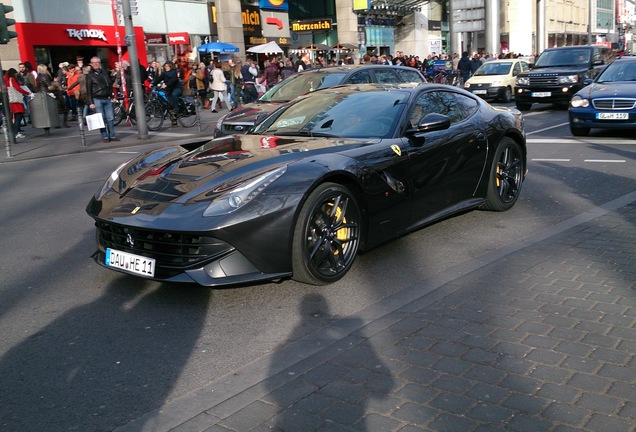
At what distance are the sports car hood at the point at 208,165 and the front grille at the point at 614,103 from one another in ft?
29.0

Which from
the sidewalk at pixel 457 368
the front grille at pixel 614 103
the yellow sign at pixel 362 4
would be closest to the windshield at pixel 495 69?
the front grille at pixel 614 103

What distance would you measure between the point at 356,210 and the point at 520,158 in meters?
2.97

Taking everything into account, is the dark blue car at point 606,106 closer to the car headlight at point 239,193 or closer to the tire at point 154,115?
the car headlight at point 239,193

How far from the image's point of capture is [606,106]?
41.7 ft

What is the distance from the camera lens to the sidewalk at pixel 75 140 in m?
14.7

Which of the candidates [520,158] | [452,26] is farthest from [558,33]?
[520,158]

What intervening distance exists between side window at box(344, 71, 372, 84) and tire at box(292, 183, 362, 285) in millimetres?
7374

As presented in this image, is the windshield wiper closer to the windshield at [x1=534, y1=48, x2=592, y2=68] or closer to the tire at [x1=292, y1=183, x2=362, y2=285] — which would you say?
the tire at [x1=292, y1=183, x2=362, y2=285]

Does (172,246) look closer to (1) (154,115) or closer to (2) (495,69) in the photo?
(1) (154,115)

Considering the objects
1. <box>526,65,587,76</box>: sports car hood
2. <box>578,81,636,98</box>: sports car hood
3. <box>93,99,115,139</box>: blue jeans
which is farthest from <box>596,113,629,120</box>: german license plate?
<box>93,99,115,139</box>: blue jeans

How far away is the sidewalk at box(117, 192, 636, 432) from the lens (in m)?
3.10

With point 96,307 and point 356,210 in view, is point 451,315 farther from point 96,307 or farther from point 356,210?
point 96,307

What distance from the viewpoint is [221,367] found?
12.3 feet

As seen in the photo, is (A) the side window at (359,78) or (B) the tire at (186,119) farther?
(B) the tire at (186,119)
